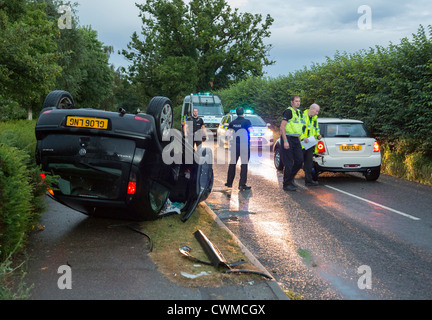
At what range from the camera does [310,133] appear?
11047 mm

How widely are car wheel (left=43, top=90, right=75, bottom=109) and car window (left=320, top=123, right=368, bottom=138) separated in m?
7.31

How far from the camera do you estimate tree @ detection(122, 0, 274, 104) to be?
5738cm

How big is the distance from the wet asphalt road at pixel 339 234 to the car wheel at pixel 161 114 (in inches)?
75.9

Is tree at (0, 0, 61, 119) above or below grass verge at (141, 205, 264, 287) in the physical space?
above

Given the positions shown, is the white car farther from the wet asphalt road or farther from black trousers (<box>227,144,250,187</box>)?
black trousers (<box>227,144,250,187</box>)

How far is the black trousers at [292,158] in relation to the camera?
10609 millimetres

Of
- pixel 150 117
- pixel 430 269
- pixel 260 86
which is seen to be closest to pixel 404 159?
pixel 430 269

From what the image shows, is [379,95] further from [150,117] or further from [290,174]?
[150,117]

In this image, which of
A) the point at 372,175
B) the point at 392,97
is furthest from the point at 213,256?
the point at 392,97

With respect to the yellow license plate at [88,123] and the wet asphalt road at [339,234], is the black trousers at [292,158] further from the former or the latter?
the yellow license plate at [88,123]

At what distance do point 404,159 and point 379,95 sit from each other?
2.10m

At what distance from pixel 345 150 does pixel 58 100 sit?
25.4ft

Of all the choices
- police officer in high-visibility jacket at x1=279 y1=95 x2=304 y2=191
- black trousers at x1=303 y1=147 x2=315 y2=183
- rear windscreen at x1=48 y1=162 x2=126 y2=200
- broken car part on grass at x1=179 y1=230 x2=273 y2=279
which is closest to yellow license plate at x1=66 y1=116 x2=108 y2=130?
rear windscreen at x1=48 y1=162 x2=126 y2=200

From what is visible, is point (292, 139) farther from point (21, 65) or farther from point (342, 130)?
point (21, 65)
